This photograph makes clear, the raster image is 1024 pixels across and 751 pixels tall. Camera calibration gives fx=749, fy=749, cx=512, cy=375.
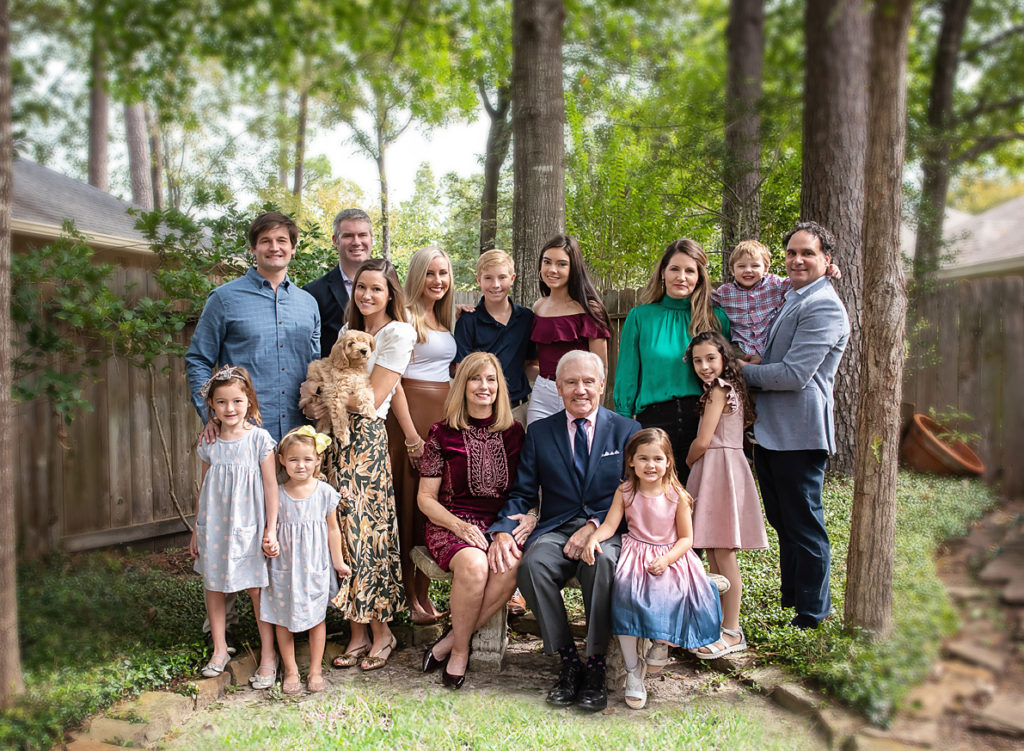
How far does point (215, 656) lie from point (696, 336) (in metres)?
2.45

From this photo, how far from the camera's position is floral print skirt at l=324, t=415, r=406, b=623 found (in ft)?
10.8

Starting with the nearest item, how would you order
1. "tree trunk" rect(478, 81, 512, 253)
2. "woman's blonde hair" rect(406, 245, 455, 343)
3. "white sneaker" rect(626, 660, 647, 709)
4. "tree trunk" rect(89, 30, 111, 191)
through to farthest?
"tree trunk" rect(89, 30, 111, 191) < "white sneaker" rect(626, 660, 647, 709) < "woman's blonde hair" rect(406, 245, 455, 343) < "tree trunk" rect(478, 81, 512, 253)

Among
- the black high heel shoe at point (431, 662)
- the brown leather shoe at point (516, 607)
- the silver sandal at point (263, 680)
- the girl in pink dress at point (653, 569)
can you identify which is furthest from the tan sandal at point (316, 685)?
the girl in pink dress at point (653, 569)

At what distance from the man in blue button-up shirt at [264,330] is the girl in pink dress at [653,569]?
4.97 ft

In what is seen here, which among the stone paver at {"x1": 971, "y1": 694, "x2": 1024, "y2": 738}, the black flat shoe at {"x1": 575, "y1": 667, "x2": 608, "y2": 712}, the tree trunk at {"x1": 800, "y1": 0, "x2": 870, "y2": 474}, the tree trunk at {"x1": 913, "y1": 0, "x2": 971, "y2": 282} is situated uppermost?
the tree trunk at {"x1": 800, "y1": 0, "x2": 870, "y2": 474}

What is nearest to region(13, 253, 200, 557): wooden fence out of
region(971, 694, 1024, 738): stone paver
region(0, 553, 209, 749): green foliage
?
region(0, 553, 209, 749): green foliage

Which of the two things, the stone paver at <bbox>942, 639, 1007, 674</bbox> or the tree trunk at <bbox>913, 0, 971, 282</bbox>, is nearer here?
the stone paver at <bbox>942, 639, 1007, 674</bbox>

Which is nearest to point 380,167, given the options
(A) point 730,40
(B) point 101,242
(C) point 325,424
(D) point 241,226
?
(B) point 101,242

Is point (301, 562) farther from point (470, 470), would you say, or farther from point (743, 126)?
point (743, 126)

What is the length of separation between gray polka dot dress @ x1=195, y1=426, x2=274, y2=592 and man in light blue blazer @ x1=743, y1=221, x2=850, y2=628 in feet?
7.05

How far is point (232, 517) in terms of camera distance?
121 inches

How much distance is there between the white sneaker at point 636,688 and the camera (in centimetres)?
295

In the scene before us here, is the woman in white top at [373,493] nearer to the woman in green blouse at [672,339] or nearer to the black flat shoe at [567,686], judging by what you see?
the black flat shoe at [567,686]

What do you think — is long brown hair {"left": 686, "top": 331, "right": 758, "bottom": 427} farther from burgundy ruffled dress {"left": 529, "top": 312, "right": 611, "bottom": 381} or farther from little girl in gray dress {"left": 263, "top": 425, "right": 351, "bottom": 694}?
little girl in gray dress {"left": 263, "top": 425, "right": 351, "bottom": 694}
